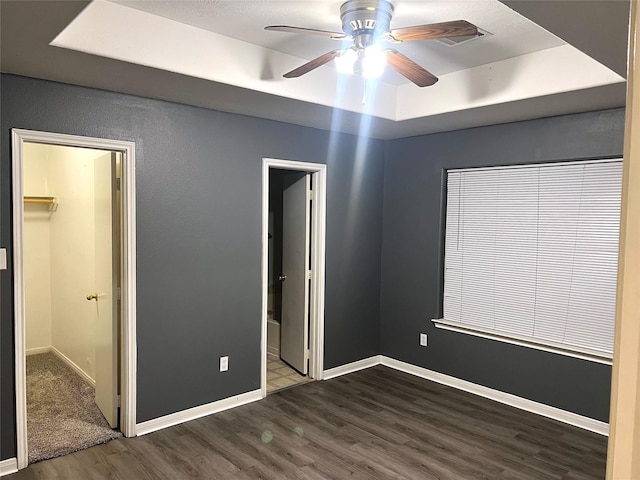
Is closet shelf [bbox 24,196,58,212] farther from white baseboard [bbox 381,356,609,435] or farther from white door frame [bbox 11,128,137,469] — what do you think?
white baseboard [bbox 381,356,609,435]

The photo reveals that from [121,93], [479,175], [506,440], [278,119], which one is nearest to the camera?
[121,93]

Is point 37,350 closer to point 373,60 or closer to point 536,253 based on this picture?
point 373,60

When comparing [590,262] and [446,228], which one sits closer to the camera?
[590,262]

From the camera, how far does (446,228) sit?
4652 millimetres

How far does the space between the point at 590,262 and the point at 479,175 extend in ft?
3.94

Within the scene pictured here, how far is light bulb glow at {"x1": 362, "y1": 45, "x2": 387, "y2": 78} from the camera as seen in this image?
2424mm

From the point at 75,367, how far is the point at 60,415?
1.15m

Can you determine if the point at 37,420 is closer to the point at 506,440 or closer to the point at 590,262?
the point at 506,440

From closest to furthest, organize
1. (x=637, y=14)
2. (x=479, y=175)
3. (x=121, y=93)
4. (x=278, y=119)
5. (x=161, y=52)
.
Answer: (x=637, y=14) → (x=161, y=52) → (x=121, y=93) → (x=278, y=119) → (x=479, y=175)

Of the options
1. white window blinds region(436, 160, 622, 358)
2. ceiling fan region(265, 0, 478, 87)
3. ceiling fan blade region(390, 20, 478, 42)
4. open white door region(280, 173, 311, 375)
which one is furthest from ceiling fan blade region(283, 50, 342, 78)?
white window blinds region(436, 160, 622, 358)

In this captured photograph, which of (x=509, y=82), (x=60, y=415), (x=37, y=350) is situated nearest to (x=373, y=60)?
(x=509, y=82)

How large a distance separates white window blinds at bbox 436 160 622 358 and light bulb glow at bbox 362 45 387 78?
2141 millimetres

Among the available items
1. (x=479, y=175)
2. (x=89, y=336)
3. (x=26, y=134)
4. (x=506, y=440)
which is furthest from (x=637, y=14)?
(x=89, y=336)

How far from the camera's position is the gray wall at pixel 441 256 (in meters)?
3.68
